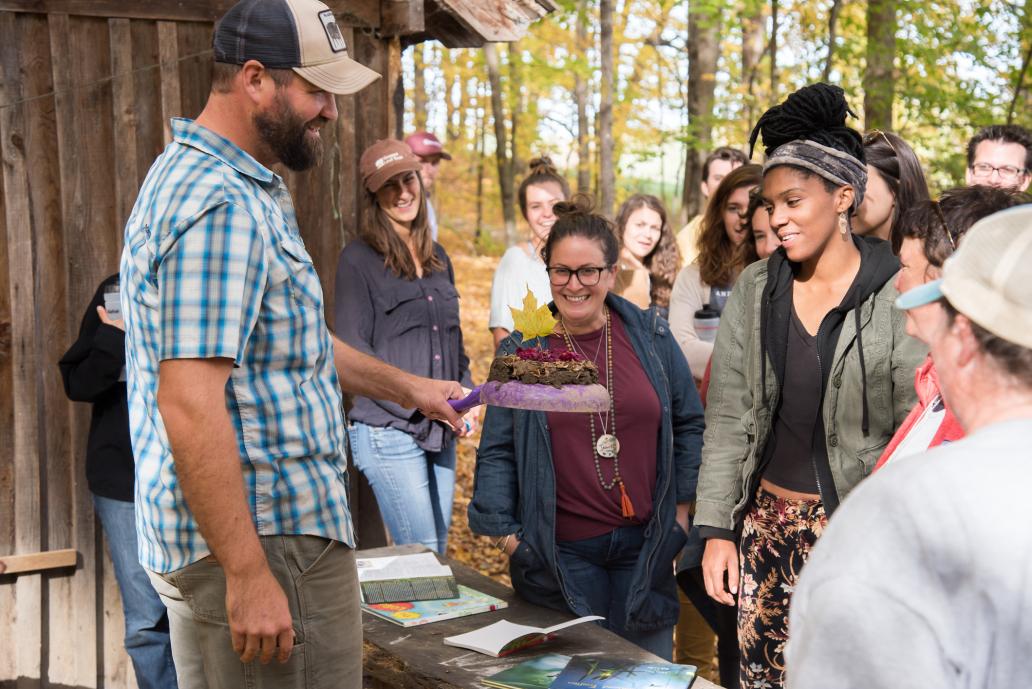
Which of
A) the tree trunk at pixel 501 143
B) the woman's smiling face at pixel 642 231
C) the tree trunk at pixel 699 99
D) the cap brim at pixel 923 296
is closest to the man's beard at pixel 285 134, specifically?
the cap brim at pixel 923 296

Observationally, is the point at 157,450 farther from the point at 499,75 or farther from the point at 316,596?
the point at 499,75

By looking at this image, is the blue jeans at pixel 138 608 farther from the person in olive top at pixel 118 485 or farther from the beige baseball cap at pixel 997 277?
the beige baseball cap at pixel 997 277

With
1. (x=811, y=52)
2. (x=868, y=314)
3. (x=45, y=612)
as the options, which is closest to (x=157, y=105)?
(x=45, y=612)

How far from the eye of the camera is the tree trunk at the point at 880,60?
10.9 metres

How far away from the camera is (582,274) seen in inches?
158

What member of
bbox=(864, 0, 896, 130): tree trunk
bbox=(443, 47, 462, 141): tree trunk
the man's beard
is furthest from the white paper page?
bbox=(443, 47, 462, 141): tree trunk

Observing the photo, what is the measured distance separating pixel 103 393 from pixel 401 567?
148 cm

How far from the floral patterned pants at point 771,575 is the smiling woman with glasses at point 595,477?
59 cm

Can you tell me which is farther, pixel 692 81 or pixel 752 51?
pixel 752 51

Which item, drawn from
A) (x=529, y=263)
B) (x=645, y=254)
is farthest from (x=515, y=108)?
(x=529, y=263)

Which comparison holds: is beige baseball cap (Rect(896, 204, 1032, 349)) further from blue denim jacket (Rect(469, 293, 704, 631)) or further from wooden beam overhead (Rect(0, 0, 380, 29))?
wooden beam overhead (Rect(0, 0, 380, 29))

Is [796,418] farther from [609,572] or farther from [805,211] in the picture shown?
[609,572]

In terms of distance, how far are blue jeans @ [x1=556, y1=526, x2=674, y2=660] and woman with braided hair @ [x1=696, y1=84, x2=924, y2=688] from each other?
1.55 ft

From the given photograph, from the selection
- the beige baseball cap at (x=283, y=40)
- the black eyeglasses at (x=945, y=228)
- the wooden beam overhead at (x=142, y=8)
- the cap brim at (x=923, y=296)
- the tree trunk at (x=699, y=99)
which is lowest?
the cap brim at (x=923, y=296)
